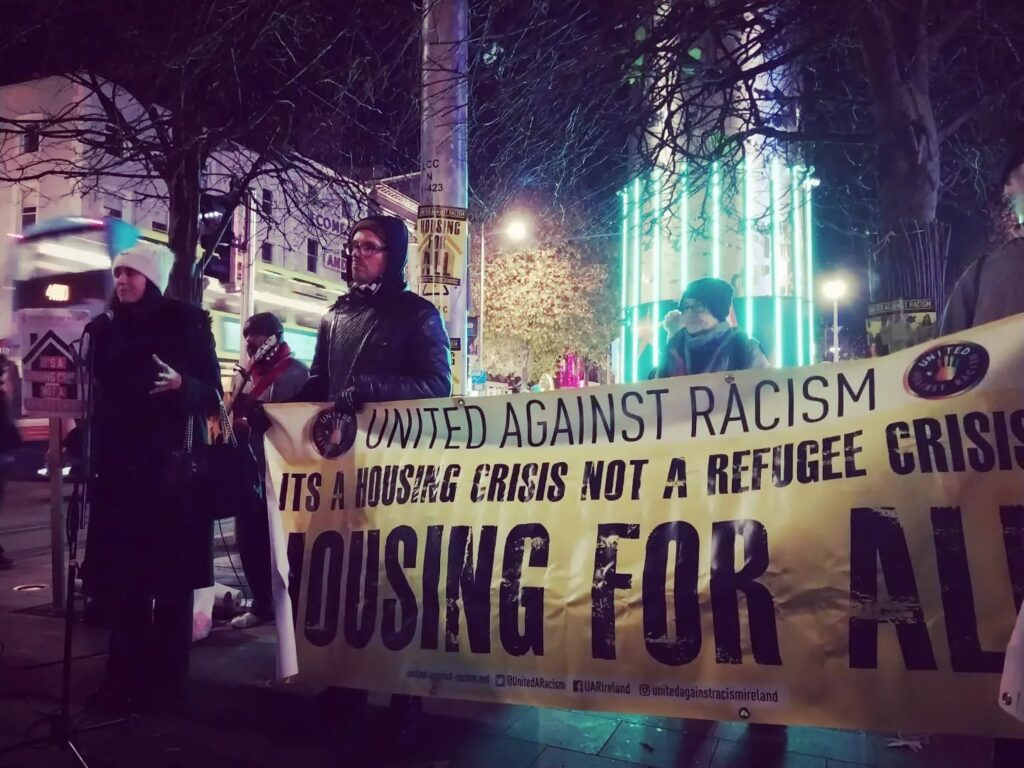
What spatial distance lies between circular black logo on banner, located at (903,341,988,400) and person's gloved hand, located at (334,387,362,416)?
204cm

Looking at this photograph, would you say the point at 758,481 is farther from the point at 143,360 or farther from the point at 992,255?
the point at 143,360

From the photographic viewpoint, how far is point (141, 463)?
3.67 m

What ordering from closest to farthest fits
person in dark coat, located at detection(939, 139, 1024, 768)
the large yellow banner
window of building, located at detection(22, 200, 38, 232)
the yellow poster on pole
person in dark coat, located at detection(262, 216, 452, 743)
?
the large yellow banner
person in dark coat, located at detection(939, 139, 1024, 768)
person in dark coat, located at detection(262, 216, 452, 743)
the yellow poster on pole
window of building, located at detection(22, 200, 38, 232)

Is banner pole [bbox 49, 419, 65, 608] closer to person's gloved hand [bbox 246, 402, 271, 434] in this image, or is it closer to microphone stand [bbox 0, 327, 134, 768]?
microphone stand [bbox 0, 327, 134, 768]

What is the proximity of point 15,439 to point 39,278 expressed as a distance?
227 centimetres

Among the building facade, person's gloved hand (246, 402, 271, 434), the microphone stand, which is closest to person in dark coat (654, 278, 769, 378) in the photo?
person's gloved hand (246, 402, 271, 434)

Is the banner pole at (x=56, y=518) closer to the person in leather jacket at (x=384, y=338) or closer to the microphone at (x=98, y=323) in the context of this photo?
the microphone at (x=98, y=323)

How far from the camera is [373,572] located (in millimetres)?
3150

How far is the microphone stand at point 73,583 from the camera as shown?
10.4 feet

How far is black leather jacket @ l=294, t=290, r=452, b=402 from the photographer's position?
11.3ft

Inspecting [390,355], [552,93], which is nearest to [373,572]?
[390,355]

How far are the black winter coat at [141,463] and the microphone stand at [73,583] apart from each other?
78 millimetres

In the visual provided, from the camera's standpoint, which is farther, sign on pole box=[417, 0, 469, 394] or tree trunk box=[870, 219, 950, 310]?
sign on pole box=[417, 0, 469, 394]

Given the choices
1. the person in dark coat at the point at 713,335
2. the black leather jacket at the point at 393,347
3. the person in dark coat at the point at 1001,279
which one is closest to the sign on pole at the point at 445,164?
the person in dark coat at the point at 713,335
